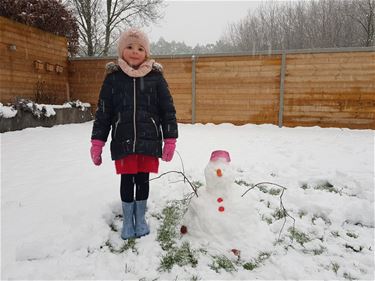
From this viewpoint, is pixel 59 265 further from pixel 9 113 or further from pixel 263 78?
pixel 263 78

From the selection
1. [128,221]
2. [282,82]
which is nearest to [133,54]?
[128,221]

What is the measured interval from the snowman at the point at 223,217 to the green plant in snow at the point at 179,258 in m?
0.14

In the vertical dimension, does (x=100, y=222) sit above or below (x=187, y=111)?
below

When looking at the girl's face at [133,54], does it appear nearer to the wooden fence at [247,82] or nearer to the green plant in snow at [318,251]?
the green plant in snow at [318,251]

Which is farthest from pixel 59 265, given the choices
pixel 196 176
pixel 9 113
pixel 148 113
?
pixel 9 113

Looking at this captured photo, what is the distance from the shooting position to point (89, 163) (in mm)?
4480

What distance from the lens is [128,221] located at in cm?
237

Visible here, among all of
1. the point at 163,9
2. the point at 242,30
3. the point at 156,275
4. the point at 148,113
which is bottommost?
the point at 156,275

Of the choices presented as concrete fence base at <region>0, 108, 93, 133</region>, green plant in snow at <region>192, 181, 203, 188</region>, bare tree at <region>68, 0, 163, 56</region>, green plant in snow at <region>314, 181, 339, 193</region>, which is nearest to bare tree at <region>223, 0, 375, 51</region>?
bare tree at <region>68, 0, 163, 56</region>

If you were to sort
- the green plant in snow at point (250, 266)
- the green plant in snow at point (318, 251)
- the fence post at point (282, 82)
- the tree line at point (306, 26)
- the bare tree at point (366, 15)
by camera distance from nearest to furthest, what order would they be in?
the green plant in snow at point (250, 266)
the green plant in snow at point (318, 251)
the fence post at point (282, 82)
the bare tree at point (366, 15)
the tree line at point (306, 26)

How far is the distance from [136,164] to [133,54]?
2.98 ft

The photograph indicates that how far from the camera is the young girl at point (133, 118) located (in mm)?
2254

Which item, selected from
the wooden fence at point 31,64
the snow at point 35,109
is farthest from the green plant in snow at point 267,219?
the wooden fence at point 31,64

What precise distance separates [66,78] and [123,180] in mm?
9623
